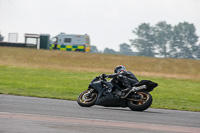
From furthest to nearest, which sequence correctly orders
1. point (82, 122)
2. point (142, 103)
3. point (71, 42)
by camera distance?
point (71, 42) → point (142, 103) → point (82, 122)

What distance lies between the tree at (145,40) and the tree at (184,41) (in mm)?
6331

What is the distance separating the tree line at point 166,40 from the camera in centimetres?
10706

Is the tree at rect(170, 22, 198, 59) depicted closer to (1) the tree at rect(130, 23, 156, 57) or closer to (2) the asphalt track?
(1) the tree at rect(130, 23, 156, 57)

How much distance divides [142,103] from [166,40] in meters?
106

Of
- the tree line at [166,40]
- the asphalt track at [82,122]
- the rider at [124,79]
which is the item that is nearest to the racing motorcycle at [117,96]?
the rider at [124,79]

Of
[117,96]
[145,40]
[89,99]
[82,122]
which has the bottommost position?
[82,122]

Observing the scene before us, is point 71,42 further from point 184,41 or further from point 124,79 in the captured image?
point 184,41

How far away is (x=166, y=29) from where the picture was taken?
120438mm

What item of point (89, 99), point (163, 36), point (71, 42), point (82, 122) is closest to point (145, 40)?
point (163, 36)

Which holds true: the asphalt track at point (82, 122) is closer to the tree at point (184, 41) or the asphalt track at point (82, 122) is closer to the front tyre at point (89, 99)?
the front tyre at point (89, 99)

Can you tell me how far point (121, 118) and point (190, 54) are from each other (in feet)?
331

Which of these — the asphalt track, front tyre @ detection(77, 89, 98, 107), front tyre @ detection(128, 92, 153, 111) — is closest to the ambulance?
front tyre @ detection(77, 89, 98, 107)

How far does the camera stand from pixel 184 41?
112 m

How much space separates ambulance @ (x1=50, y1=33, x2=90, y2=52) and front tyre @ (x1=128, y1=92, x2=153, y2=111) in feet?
120
